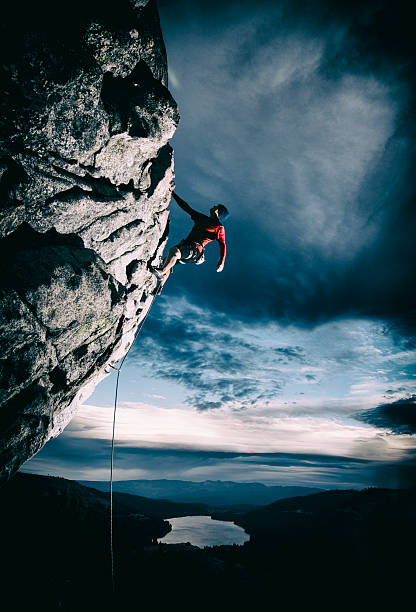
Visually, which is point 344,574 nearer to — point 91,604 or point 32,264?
point 91,604

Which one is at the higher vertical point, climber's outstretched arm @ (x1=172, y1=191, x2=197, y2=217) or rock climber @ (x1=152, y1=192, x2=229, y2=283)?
climber's outstretched arm @ (x1=172, y1=191, x2=197, y2=217)

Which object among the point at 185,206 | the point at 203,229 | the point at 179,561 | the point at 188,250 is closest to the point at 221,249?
the point at 203,229

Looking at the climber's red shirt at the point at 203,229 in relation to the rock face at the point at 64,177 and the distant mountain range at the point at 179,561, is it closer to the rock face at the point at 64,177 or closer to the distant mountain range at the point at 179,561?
the rock face at the point at 64,177

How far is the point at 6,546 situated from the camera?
5875 cm

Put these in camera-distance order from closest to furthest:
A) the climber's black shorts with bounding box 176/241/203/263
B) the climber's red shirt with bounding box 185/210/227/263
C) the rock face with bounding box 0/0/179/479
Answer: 1. the rock face with bounding box 0/0/179/479
2. the climber's black shorts with bounding box 176/241/203/263
3. the climber's red shirt with bounding box 185/210/227/263

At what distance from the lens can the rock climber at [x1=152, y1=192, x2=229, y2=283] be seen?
866cm

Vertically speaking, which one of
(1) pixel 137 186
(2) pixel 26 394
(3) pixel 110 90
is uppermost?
(3) pixel 110 90

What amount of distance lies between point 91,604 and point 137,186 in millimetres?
74680

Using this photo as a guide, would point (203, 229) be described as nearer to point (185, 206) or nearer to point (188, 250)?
point (188, 250)

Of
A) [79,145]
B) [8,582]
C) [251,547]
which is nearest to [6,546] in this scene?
[8,582]

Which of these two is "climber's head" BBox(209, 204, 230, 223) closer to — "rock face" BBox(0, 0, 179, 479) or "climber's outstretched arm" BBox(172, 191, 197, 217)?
"climber's outstretched arm" BBox(172, 191, 197, 217)

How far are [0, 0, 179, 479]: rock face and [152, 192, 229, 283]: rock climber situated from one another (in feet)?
6.22

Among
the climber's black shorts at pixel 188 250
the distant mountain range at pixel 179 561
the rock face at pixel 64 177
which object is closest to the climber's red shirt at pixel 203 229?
the climber's black shorts at pixel 188 250

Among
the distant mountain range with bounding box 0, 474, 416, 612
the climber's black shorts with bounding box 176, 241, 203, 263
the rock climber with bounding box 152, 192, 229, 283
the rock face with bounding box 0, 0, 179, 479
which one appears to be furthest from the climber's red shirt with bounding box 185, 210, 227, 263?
the distant mountain range with bounding box 0, 474, 416, 612
